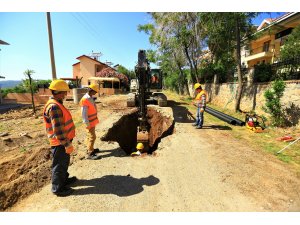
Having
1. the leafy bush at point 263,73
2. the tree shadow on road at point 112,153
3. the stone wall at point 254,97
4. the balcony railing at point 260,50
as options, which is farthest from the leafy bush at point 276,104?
the balcony railing at point 260,50

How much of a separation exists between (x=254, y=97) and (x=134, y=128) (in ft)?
22.9

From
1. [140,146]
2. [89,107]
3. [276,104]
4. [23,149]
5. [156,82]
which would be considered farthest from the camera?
[156,82]

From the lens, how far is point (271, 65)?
898 cm

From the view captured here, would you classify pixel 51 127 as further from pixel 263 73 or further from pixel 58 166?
pixel 263 73

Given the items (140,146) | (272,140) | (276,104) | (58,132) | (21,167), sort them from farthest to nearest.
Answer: (276,104), (140,146), (272,140), (21,167), (58,132)

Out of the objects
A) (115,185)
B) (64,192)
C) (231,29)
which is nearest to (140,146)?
(115,185)

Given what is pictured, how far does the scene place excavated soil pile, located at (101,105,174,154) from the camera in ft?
26.3

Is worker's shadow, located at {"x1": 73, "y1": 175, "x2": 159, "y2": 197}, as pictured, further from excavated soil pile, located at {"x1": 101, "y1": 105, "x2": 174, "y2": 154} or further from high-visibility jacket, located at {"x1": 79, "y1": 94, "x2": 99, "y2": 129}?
excavated soil pile, located at {"x1": 101, "y1": 105, "x2": 174, "y2": 154}

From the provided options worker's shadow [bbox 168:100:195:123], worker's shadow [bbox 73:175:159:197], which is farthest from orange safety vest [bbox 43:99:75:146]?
worker's shadow [bbox 168:100:195:123]

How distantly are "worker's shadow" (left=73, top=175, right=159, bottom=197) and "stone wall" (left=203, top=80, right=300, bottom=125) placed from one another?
672 cm

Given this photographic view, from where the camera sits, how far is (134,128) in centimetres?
982
